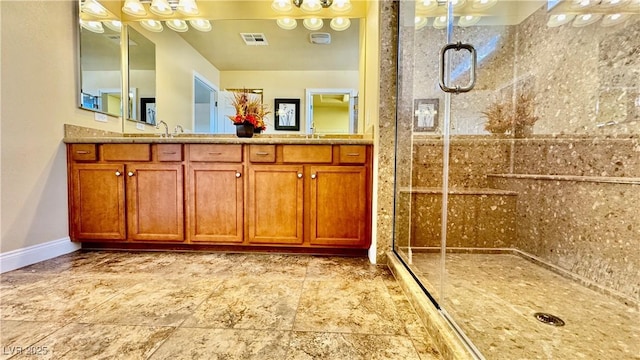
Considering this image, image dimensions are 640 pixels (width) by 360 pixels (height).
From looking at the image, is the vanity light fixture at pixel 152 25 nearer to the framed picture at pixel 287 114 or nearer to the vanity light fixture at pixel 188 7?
the vanity light fixture at pixel 188 7

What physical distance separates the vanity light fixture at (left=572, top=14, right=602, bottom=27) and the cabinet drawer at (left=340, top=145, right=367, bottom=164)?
69.6 inches

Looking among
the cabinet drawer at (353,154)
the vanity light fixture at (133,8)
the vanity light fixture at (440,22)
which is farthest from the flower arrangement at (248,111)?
the vanity light fixture at (440,22)

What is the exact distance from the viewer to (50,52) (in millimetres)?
1967

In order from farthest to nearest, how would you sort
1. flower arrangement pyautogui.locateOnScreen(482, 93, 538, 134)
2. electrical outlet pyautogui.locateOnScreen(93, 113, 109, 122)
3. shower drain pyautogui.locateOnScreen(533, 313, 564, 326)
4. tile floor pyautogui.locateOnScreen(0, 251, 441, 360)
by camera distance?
electrical outlet pyautogui.locateOnScreen(93, 113, 109, 122) < flower arrangement pyautogui.locateOnScreen(482, 93, 538, 134) < shower drain pyautogui.locateOnScreen(533, 313, 564, 326) < tile floor pyautogui.locateOnScreen(0, 251, 441, 360)

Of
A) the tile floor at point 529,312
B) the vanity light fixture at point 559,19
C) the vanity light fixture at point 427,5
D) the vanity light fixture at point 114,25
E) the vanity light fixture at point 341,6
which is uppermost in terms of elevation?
the vanity light fixture at point 341,6

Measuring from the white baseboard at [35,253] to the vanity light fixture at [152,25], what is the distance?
204 centimetres

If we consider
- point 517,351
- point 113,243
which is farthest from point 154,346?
point 113,243

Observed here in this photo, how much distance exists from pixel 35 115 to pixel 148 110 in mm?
887

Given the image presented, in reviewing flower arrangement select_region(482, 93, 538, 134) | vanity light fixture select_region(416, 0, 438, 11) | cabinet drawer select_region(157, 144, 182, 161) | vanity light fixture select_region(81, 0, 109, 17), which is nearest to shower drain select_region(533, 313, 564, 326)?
flower arrangement select_region(482, 93, 538, 134)

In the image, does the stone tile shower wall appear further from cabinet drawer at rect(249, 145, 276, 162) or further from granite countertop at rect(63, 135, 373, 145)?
cabinet drawer at rect(249, 145, 276, 162)

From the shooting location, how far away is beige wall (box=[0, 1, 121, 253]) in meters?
1.72

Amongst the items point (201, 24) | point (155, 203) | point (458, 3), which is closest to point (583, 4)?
point (458, 3)

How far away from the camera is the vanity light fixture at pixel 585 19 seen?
1837 mm

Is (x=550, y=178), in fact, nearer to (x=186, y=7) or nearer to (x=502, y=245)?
(x=502, y=245)
